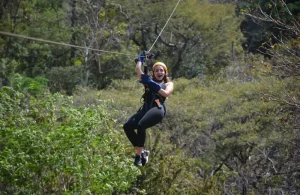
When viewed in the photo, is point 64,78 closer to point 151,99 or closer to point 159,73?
point 151,99

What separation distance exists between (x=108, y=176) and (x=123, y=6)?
678 inches

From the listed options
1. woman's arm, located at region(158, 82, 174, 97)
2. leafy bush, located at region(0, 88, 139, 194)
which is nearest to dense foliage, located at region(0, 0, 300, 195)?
leafy bush, located at region(0, 88, 139, 194)

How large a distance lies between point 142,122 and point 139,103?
33.8ft

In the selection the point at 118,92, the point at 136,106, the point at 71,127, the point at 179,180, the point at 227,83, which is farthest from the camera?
the point at 118,92

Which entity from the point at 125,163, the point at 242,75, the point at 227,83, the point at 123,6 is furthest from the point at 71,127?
the point at 123,6

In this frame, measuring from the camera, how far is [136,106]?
16.7 meters

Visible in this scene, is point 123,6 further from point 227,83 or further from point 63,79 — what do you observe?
point 227,83

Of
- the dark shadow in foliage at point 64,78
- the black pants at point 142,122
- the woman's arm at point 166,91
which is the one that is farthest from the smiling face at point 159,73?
the dark shadow in foliage at point 64,78

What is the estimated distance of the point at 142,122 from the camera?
6.45 meters

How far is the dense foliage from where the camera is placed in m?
8.72

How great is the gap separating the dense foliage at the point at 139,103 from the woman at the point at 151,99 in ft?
1.98

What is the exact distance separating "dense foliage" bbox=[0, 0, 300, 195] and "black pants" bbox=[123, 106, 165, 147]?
819mm

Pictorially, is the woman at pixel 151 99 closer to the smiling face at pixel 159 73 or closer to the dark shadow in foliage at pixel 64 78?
the smiling face at pixel 159 73

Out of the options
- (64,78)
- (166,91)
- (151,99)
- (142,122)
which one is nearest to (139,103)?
(64,78)
